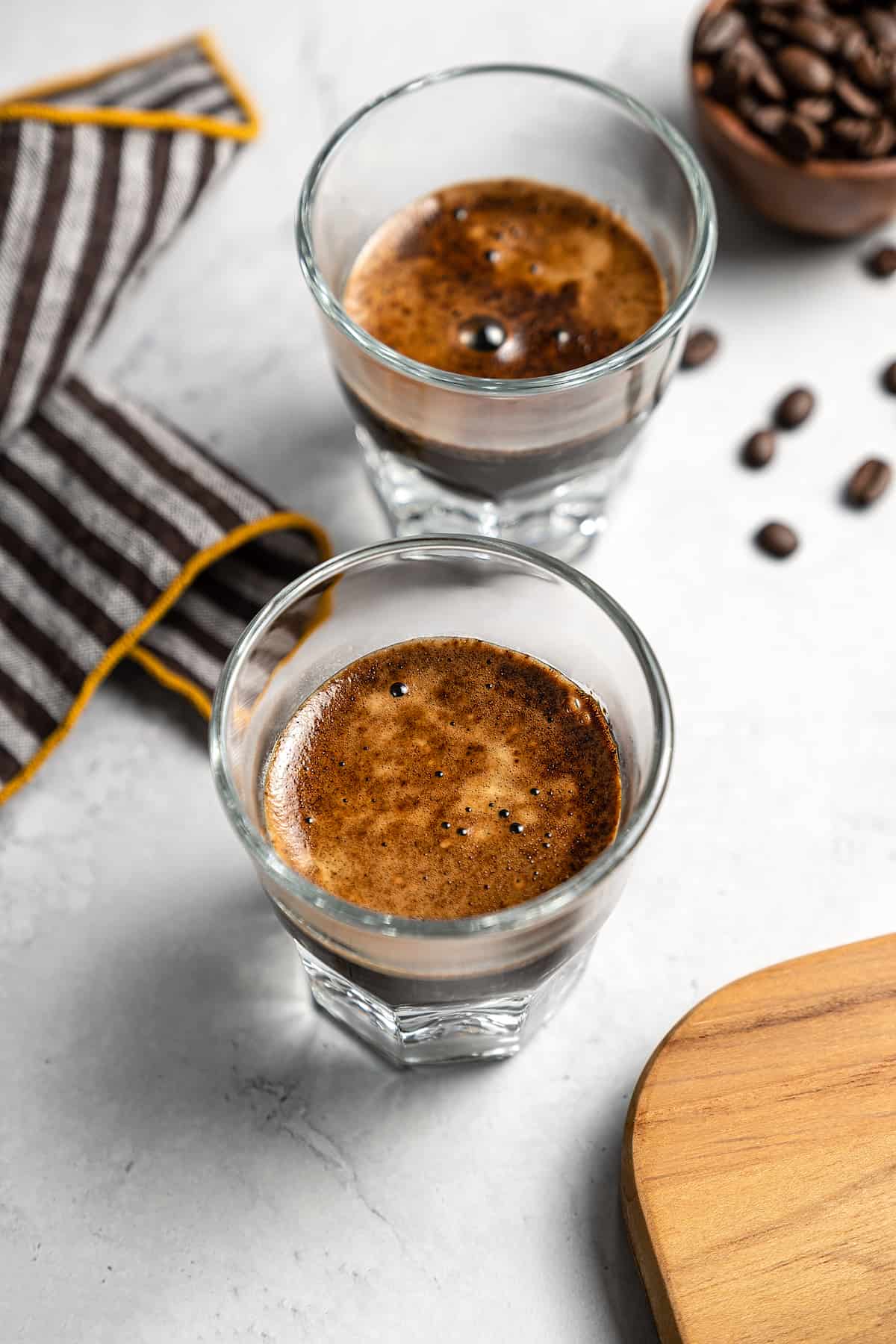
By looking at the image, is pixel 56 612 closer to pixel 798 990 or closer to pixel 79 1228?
pixel 79 1228

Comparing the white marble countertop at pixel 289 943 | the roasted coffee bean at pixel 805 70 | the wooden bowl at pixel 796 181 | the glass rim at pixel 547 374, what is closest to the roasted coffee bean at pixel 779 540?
the white marble countertop at pixel 289 943

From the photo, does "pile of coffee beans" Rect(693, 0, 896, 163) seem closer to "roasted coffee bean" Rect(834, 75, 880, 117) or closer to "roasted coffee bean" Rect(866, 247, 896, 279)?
"roasted coffee bean" Rect(834, 75, 880, 117)

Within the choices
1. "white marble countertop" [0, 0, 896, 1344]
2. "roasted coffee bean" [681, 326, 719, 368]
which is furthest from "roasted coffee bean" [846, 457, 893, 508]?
"roasted coffee bean" [681, 326, 719, 368]

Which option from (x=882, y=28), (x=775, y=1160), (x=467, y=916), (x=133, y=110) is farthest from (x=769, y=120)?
(x=775, y=1160)

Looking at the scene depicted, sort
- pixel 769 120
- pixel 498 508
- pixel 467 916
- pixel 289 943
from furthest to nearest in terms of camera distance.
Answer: pixel 769 120, pixel 498 508, pixel 289 943, pixel 467 916

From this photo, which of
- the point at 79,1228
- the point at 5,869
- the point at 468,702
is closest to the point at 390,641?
the point at 468,702

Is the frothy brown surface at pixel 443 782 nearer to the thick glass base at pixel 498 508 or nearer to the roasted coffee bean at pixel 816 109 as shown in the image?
the thick glass base at pixel 498 508

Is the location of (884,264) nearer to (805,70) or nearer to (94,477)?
(805,70)
